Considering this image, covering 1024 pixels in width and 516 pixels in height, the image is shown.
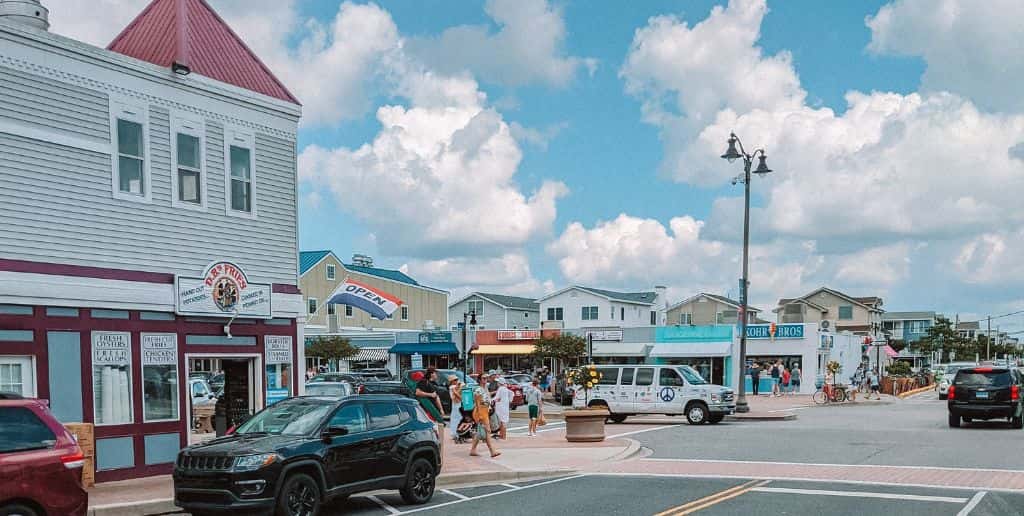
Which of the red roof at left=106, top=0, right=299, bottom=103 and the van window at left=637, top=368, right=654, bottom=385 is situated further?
the van window at left=637, top=368, right=654, bottom=385

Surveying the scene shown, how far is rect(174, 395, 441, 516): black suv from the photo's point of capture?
11219 mm

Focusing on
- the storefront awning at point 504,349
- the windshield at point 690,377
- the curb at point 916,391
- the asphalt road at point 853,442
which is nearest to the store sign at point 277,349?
the asphalt road at point 853,442

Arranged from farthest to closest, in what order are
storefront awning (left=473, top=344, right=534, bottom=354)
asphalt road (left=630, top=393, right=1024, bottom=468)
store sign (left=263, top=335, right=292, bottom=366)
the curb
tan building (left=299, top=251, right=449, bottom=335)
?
tan building (left=299, top=251, right=449, bottom=335) → storefront awning (left=473, top=344, right=534, bottom=354) → the curb → asphalt road (left=630, top=393, right=1024, bottom=468) → store sign (left=263, top=335, right=292, bottom=366)

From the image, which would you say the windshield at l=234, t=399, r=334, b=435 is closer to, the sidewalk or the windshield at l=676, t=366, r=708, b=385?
the sidewalk

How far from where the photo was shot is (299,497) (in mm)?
11711

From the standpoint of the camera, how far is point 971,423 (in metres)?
26.8

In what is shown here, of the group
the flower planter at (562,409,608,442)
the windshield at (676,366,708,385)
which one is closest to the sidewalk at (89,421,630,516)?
the flower planter at (562,409,608,442)

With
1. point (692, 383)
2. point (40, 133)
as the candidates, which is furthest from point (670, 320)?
point (40, 133)

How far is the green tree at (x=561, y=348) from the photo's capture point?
5147cm

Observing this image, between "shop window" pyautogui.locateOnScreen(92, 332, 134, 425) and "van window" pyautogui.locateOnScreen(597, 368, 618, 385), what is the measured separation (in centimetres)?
1688

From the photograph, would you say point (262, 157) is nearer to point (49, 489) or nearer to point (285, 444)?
point (285, 444)

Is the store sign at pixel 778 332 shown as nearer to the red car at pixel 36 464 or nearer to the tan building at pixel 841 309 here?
the tan building at pixel 841 309

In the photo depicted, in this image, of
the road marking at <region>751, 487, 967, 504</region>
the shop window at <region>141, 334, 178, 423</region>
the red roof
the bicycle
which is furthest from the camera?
the bicycle

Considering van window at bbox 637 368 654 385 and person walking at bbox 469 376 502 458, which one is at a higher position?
van window at bbox 637 368 654 385
